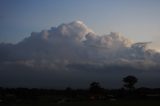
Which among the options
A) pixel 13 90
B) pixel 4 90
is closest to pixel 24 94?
pixel 13 90

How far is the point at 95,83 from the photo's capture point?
114m

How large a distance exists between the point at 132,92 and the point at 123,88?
4.26 meters

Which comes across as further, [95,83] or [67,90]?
[67,90]

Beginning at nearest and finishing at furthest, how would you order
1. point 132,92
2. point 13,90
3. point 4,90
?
point 132,92 < point 13,90 < point 4,90

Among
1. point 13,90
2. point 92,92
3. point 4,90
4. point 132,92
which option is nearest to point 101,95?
point 92,92

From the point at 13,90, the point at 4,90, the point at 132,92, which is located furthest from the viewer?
the point at 4,90

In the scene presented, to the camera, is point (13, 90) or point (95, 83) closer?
point (95, 83)

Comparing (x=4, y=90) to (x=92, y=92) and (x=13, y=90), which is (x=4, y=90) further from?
(x=92, y=92)

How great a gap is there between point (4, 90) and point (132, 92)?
186 ft

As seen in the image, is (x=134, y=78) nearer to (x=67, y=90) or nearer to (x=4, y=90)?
(x=67, y=90)

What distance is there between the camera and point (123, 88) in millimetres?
114875

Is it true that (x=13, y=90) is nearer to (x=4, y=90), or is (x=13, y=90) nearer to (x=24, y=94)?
(x=4, y=90)

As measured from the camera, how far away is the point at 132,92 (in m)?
112

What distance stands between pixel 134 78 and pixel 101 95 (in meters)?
12.0
